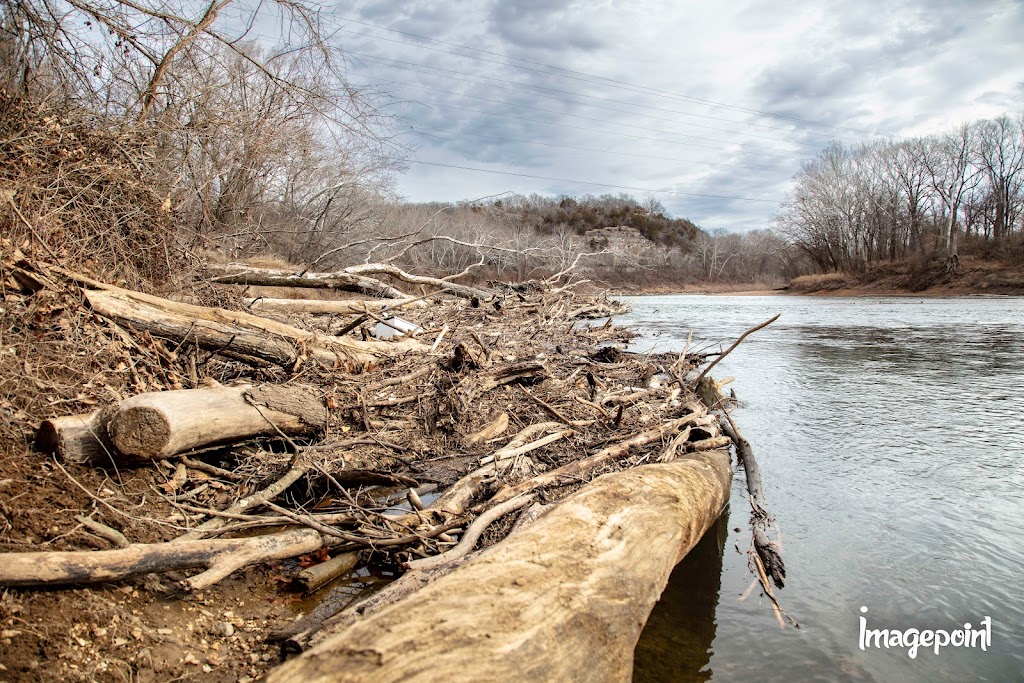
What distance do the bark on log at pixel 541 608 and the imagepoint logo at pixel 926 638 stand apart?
1006 millimetres

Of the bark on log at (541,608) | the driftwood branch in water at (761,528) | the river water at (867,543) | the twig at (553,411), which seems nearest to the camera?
the bark on log at (541,608)

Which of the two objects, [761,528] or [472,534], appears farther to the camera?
[761,528]

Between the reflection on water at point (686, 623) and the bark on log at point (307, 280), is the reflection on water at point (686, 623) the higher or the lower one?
the lower one

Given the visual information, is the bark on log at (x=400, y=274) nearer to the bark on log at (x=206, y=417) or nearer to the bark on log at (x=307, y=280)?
the bark on log at (x=307, y=280)

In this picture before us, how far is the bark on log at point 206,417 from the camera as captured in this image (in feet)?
12.3

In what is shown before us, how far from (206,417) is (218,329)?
1838mm

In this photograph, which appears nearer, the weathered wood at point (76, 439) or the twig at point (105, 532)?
the twig at point (105, 532)

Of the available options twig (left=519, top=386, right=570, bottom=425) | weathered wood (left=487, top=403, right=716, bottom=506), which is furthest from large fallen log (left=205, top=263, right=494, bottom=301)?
weathered wood (left=487, top=403, right=716, bottom=506)

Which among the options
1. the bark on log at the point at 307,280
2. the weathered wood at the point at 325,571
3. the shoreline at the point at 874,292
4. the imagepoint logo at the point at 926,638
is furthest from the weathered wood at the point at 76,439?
the shoreline at the point at 874,292

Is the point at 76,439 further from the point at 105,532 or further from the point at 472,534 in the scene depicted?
the point at 472,534

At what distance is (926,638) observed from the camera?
317cm

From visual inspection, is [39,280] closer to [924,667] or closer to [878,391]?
A: [924,667]

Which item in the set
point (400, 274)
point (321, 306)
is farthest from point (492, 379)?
point (400, 274)

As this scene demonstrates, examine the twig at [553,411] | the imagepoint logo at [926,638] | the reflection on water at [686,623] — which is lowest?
the imagepoint logo at [926,638]
